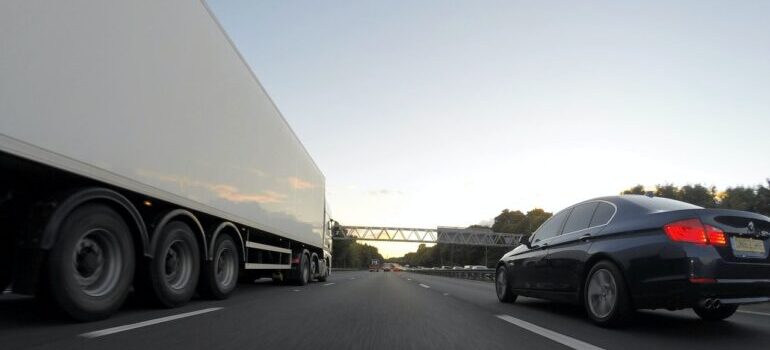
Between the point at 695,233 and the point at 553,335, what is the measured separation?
1.76 m

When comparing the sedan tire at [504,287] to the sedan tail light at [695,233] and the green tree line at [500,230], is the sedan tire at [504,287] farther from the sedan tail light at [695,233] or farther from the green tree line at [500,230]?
the green tree line at [500,230]

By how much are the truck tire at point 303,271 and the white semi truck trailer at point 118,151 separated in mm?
6160

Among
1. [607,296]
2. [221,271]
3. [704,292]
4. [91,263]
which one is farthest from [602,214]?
[221,271]

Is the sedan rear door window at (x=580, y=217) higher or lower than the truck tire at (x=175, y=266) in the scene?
higher

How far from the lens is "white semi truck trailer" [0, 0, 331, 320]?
4426 mm

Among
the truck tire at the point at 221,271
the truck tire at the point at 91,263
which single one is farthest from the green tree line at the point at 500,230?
Result: the truck tire at the point at 91,263

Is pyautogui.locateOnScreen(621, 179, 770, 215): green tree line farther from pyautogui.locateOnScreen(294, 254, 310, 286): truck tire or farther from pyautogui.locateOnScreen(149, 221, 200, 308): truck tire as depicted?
pyautogui.locateOnScreen(149, 221, 200, 308): truck tire

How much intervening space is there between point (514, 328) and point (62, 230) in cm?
459

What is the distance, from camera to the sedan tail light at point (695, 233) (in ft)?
18.2

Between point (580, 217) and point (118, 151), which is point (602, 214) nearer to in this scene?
point (580, 217)

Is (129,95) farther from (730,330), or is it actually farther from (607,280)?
(730,330)

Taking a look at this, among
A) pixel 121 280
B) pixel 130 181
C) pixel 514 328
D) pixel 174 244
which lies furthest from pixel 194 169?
pixel 514 328

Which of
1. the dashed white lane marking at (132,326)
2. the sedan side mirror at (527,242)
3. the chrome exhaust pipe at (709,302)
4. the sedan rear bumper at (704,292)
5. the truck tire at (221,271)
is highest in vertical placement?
the sedan side mirror at (527,242)

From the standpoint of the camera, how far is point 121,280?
5746mm
